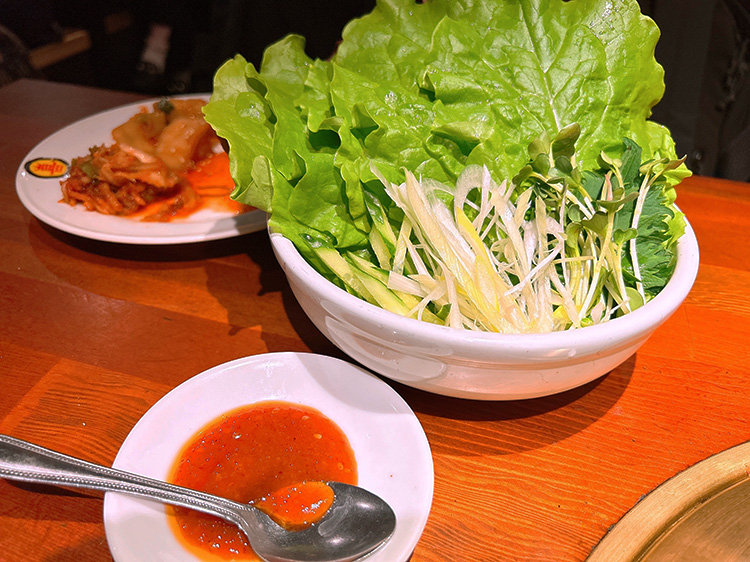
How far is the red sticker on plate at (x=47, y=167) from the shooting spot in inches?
70.4

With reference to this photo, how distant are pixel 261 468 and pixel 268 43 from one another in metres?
3.70

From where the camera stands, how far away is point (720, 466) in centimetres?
103

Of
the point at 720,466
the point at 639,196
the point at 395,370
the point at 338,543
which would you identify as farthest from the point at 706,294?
the point at 338,543

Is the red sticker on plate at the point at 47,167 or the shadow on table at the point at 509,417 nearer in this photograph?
the shadow on table at the point at 509,417

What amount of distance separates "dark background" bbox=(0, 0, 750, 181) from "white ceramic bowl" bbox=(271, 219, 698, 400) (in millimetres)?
2448

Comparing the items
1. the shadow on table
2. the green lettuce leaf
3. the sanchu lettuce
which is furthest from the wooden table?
the green lettuce leaf

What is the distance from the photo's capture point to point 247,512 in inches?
34.4

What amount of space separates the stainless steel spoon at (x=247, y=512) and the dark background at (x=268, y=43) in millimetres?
2989

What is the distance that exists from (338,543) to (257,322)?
2.16 ft

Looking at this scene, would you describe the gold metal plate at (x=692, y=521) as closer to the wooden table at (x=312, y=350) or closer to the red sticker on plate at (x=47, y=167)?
the wooden table at (x=312, y=350)

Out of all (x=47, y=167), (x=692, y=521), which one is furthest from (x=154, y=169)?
(x=692, y=521)

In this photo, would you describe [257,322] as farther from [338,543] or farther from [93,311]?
[338,543]

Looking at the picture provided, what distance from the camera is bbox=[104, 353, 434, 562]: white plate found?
84cm

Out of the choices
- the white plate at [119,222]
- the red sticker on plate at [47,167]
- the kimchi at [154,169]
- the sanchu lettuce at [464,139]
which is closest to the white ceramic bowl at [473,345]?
the sanchu lettuce at [464,139]
